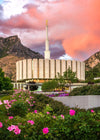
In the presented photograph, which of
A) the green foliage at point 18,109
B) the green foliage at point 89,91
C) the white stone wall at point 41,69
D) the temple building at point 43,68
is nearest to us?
the green foliage at point 18,109

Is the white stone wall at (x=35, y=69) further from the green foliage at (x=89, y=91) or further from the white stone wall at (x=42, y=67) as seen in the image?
the green foliage at (x=89, y=91)

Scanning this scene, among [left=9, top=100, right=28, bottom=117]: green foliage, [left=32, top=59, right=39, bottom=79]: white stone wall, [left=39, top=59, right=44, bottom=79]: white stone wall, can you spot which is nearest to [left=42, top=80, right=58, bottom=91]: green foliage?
[left=9, top=100, right=28, bottom=117]: green foliage

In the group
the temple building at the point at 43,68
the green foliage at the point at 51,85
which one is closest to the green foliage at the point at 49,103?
the green foliage at the point at 51,85

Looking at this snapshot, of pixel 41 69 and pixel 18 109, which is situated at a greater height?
pixel 41 69

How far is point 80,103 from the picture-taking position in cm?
1544

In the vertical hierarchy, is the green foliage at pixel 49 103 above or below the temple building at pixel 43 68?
below

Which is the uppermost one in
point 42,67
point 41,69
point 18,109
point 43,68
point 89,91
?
point 42,67

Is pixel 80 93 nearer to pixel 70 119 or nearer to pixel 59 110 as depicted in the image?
pixel 59 110

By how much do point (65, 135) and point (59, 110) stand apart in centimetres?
789

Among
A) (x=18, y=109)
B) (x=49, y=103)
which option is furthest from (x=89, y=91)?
(x=18, y=109)

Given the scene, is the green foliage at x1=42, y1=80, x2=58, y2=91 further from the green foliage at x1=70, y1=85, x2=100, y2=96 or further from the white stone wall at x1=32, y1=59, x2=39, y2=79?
the white stone wall at x1=32, y1=59, x2=39, y2=79

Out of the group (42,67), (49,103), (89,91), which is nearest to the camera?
(49,103)

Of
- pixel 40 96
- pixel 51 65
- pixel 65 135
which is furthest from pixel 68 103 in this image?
pixel 51 65

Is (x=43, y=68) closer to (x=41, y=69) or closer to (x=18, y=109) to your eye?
(x=41, y=69)
